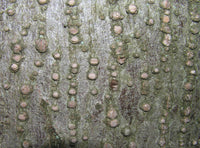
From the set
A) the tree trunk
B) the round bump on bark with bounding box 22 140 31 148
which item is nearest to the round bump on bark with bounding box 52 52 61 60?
the tree trunk

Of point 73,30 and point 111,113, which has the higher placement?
point 73,30

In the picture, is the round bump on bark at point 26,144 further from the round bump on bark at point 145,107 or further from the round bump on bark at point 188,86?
the round bump on bark at point 188,86

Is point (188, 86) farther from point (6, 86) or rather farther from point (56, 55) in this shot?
point (6, 86)

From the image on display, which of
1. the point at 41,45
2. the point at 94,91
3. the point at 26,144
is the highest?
the point at 41,45

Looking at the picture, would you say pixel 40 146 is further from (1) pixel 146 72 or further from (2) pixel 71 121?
(1) pixel 146 72

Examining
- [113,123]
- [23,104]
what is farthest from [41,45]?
[113,123]

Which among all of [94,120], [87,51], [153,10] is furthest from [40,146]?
[153,10]

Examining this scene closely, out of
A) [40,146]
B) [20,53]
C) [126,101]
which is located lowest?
[40,146]

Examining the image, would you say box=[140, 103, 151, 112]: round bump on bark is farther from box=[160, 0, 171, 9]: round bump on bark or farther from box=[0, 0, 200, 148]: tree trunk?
box=[160, 0, 171, 9]: round bump on bark
